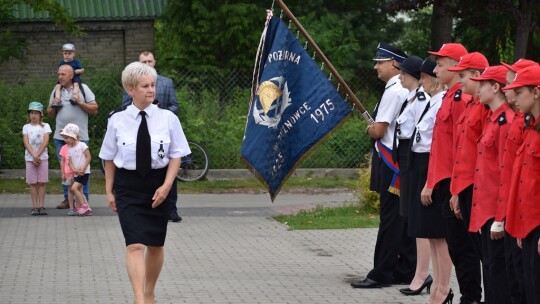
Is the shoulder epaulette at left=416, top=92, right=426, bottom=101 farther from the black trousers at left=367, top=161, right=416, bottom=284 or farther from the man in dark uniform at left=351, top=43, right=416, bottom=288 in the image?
the black trousers at left=367, top=161, right=416, bottom=284

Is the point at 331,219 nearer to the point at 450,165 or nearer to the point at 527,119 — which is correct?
the point at 450,165

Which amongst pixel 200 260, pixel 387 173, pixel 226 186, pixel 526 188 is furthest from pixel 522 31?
pixel 526 188

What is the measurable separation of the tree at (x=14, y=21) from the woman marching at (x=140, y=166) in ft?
35.9

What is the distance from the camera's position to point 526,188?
7.03 m

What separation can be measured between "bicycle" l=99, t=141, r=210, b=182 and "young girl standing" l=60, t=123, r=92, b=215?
14.0 ft

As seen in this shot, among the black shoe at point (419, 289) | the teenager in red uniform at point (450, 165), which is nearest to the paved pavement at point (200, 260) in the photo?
the black shoe at point (419, 289)

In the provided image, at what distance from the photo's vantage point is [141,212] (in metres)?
8.80

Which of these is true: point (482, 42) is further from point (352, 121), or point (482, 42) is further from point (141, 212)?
point (141, 212)

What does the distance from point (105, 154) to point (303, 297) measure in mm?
2249

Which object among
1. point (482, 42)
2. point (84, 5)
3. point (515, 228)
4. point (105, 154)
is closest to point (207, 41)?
point (84, 5)

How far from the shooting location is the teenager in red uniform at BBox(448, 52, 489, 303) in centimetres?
A: 850

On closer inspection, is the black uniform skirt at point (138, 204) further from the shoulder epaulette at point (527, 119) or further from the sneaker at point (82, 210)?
the sneaker at point (82, 210)

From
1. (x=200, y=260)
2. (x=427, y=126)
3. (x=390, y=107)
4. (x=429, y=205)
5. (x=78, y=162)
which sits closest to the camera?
(x=429, y=205)

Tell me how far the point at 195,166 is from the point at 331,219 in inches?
229
